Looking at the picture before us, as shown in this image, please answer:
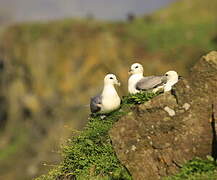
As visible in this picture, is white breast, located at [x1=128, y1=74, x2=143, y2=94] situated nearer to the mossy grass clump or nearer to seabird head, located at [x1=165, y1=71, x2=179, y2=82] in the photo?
the mossy grass clump

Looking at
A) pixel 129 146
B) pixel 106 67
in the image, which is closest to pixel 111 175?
pixel 129 146

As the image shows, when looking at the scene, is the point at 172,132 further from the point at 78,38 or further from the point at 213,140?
the point at 78,38

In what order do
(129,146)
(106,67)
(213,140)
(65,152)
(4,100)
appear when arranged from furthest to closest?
(4,100) < (106,67) < (65,152) < (129,146) < (213,140)

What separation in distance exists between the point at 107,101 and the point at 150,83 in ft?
3.84

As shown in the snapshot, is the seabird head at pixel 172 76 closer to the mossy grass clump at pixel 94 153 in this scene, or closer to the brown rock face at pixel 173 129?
the mossy grass clump at pixel 94 153

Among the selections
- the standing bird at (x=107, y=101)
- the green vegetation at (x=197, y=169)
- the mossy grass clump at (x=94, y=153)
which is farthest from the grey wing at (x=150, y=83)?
the green vegetation at (x=197, y=169)

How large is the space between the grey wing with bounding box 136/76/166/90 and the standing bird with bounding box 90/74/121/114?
26.4 inches

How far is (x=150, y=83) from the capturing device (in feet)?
48.8

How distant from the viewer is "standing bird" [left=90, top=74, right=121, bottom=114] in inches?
565

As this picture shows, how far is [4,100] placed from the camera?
254ft

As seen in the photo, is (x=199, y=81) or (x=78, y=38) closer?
(x=199, y=81)

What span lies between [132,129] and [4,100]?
6645cm

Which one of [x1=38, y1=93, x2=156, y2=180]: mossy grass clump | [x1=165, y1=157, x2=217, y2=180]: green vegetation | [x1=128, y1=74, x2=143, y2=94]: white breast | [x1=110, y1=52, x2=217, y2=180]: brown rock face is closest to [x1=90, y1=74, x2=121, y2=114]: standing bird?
[x1=38, y1=93, x2=156, y2=180]: mossy grass clump

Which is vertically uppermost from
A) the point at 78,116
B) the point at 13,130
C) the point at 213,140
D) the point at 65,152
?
the point at 13,130
